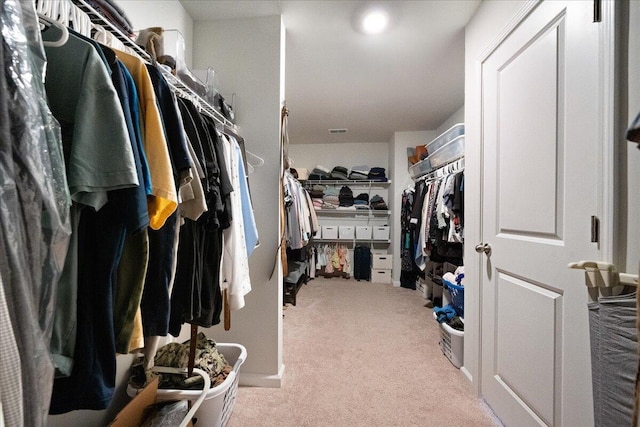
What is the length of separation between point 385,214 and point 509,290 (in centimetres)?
302

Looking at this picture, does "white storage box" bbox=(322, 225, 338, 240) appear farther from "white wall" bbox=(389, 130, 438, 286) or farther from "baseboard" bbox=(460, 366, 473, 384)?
"baseboard" bbox=(460, 366, 473, 384)

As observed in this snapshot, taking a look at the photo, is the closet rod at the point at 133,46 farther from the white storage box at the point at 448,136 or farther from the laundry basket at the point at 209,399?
the white storage box at the point at 448,136

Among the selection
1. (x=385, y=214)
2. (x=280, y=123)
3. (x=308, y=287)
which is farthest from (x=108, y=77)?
(x=385, y=214)

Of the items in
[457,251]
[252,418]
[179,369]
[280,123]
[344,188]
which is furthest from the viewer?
[344,188]

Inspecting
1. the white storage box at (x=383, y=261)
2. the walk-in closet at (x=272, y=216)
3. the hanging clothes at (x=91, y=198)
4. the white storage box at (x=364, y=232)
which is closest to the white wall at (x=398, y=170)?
the white storage box at (x=383, y=261)

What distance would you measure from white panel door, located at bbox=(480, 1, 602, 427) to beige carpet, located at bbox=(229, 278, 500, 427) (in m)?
0.30

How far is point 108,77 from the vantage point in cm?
53

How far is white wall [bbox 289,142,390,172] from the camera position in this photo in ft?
14.1

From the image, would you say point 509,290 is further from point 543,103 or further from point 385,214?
point 385,214

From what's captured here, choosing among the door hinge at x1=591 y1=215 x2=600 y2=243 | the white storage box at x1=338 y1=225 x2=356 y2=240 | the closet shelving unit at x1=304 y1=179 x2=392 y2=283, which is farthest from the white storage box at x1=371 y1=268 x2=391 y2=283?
the door hinge at x1=591 y1=215 x2=600 y2=243

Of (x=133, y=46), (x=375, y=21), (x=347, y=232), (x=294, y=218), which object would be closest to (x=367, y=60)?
(x=375, y=21)

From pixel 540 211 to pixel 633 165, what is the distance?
13.4 inches

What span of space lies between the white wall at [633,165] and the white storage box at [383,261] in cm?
316

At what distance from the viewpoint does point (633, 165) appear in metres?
0.73
